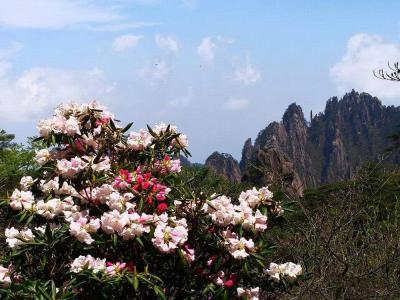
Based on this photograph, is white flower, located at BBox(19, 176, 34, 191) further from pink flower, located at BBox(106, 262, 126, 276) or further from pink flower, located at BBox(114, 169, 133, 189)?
pink flower, located at BBox(106, 262, 126, 276)

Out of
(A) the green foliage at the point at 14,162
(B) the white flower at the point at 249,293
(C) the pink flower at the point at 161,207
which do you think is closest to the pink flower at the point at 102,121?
(C) the pink flower at the point at 161,207

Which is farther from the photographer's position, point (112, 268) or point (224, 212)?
point (224, 212)

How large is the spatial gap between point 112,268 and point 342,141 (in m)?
105

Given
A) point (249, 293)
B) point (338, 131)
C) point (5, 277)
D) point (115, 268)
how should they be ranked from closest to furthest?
point (115, 268) < point (5, 277) < point (249, 293) < point (338, 131)

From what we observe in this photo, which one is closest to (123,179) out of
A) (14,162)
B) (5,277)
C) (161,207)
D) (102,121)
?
(161,207)

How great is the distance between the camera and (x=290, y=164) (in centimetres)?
3897

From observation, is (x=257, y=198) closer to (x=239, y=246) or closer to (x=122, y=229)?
(x=239, y=246)

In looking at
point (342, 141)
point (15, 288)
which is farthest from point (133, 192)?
point (342, 141)

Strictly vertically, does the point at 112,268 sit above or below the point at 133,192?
below

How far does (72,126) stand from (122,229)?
1.19 m

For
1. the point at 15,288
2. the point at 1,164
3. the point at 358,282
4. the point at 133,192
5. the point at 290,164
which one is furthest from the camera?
the point at 290,164

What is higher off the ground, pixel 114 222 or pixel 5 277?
pixel 114 222

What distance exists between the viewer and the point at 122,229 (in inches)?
190

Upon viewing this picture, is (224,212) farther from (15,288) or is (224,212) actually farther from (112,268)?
(15,288)
